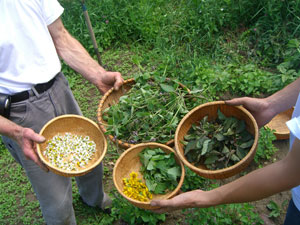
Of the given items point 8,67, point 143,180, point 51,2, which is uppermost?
point 51,2

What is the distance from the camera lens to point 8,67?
204cm

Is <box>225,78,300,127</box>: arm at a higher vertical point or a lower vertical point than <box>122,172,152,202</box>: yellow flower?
higher

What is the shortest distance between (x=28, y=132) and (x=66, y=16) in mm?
3545

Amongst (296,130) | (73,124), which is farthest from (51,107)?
(296,130)

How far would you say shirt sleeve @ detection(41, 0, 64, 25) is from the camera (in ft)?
7.29

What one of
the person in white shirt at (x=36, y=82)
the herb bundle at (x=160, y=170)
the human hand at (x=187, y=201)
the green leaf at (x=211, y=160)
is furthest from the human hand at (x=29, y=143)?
the green leaf at (x=211, y=160)

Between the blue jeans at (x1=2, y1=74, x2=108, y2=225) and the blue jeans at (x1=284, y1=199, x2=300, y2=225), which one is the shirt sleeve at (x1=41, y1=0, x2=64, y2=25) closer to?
the blue jeans at (x1=2, y1=74, x2=108, y2=225)

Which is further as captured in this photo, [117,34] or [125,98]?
[117,34]

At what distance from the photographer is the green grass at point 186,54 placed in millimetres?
3016

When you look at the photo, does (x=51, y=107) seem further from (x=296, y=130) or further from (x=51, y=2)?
(x=296, y=130)

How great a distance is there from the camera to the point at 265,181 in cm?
140

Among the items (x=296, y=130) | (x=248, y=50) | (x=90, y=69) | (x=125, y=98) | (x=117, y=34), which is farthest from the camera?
(x=117, y=34)

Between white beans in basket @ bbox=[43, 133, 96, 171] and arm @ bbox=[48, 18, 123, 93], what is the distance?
49 cm

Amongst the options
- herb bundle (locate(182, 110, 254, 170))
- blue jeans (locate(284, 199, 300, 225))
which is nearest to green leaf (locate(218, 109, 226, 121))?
herb bundle (locate(182, 110, 254, 170))
